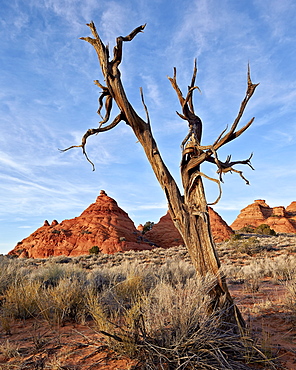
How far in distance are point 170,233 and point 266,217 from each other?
154 ft

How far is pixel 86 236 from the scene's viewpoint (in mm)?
47812

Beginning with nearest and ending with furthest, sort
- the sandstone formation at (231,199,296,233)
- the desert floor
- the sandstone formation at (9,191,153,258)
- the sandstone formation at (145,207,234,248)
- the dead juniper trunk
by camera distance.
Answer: the desert floor
the dead juniper trunk
the sandstone formation at (9,191,153,258)
the sandstone formation at (145,207,234,248)
the sandstone formation at (231,199,296,233)

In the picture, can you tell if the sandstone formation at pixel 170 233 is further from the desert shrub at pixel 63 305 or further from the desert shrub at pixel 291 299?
the desert shrub at pixel 63 305

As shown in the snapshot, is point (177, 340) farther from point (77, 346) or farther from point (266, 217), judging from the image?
point (266, 217)

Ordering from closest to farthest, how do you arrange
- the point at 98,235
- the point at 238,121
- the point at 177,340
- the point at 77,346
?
the point at 177,340 → the point at 77,346 → the point at 238,121 → the point at 98,235

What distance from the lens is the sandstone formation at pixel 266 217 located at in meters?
76.2

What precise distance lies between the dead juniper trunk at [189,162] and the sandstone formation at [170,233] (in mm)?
47024

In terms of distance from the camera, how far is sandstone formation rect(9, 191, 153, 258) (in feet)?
149

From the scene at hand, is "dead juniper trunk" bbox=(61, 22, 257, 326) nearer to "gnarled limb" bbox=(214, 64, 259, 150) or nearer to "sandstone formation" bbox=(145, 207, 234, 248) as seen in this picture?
"gnarled limb" bbox=(214, 64, 259, 150)

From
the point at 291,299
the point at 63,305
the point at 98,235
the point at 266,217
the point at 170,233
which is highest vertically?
the point at 266,217

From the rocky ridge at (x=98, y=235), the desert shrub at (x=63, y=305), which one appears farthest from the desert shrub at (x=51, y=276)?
the rocky ridge at (x=98, y=235)

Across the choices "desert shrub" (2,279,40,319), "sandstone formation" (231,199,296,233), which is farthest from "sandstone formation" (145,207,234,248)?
"desert shrub" (2,279,40,319)

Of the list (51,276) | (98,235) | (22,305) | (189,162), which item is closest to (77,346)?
(22,305)

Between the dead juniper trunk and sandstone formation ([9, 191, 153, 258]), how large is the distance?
128 feet
